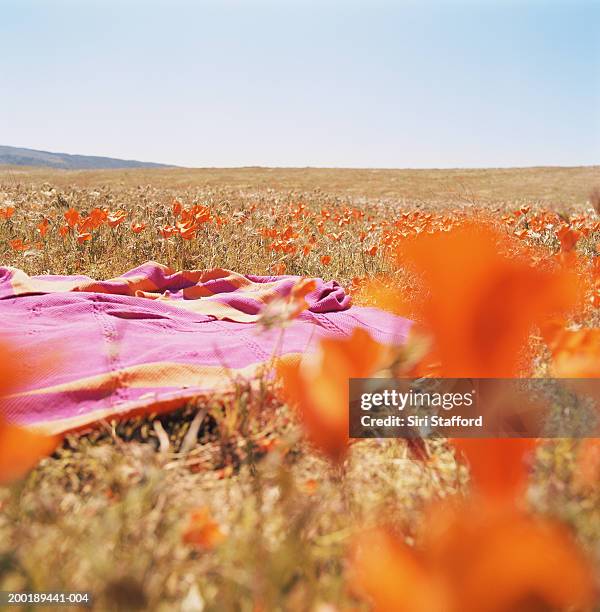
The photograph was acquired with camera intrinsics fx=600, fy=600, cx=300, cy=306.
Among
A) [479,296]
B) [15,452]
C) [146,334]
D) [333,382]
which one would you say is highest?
[479,296]

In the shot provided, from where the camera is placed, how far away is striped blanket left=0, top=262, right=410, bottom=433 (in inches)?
75.5

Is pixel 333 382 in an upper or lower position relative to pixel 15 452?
upper

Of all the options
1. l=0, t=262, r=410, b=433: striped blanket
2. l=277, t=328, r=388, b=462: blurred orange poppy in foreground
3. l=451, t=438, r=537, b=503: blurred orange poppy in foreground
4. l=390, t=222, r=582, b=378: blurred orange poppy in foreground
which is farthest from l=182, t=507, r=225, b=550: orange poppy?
l=390, t=222, r=582, b=378: blurred orange poppy in foreground

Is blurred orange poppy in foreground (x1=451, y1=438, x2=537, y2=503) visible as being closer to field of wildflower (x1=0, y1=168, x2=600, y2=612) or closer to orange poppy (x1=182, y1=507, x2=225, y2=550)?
field of wildflower (x1=0, y1=168, x2=600, y2=612)

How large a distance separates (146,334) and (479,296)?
8.14ft

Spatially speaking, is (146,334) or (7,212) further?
(7,212)

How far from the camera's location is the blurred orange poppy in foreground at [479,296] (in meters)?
0.44

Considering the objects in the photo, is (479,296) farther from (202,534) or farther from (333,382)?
(202,534)

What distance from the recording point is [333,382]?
2.73ft

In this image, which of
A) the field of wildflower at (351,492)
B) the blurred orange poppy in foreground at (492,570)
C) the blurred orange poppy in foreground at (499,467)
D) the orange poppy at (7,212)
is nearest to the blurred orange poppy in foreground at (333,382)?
the field of wildflower at (351,492)

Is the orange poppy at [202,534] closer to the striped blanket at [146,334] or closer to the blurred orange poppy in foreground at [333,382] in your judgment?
the blurred orange poppy in foreground at [333,382]

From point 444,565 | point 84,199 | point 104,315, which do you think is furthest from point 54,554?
point 84,199

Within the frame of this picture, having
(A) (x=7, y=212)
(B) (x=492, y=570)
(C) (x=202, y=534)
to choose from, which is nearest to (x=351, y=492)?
(C) (x=202, y=534)

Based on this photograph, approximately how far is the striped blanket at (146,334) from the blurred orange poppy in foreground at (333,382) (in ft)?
1.04
